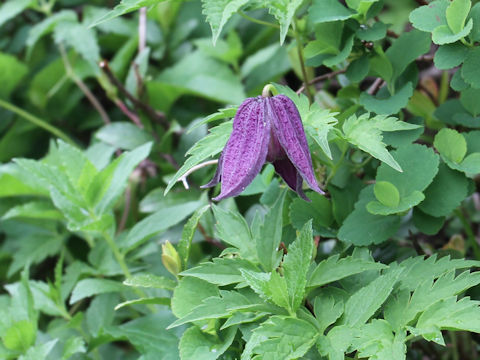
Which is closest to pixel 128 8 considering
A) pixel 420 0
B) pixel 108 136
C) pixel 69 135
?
pixel 420 0

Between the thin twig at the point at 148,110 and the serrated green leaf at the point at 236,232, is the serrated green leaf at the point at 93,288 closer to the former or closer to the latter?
the serrated green leaf at the point at 236,232

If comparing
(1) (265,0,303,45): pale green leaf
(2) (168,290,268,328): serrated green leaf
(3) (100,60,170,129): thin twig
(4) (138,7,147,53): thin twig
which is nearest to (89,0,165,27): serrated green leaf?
(1) (265,0,303,45): pale green leaf

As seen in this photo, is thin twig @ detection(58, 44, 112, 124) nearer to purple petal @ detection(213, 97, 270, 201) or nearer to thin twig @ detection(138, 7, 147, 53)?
thin twig @ detection(138, 7, 147, 53)

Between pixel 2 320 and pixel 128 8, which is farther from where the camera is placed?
pixel 2 320

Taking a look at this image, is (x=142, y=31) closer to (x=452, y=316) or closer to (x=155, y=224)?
(x=155, y=224)

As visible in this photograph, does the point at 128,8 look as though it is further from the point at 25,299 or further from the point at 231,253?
the point at 25,299

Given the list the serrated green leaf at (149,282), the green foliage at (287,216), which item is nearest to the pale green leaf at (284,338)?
the green foliage at (287,216)
